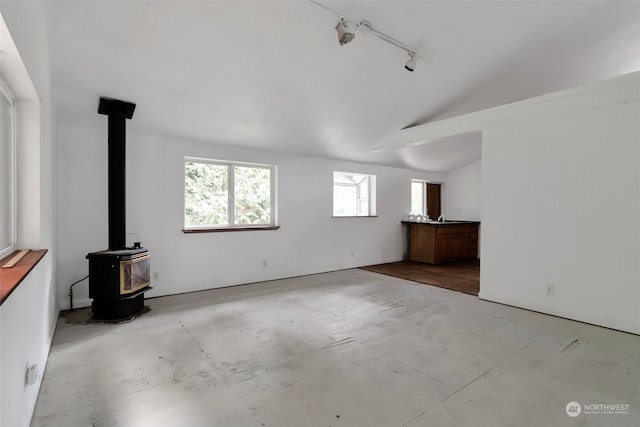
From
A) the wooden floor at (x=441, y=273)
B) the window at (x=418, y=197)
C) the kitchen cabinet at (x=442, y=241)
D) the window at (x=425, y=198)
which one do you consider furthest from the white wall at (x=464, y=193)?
the wooden floor at (x=441, y=273)

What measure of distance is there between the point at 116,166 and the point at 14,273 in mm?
2141

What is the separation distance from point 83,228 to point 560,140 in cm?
543

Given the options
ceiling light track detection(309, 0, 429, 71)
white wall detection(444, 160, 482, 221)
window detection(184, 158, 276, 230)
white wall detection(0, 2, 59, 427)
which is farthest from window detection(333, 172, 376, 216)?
white wall detection(0, 2, 59, 427)

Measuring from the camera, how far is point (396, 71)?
3516 mm

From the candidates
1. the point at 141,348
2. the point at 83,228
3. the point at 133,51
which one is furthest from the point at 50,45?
the point at 141,348

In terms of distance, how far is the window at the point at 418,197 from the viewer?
7293 mm

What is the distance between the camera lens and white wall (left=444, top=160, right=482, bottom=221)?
7.12m

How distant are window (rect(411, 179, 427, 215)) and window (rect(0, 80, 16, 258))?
264 inches

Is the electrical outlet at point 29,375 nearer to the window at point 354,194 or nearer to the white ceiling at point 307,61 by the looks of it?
the white ceiling at point 307,61

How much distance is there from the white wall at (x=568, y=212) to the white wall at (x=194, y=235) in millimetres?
2555

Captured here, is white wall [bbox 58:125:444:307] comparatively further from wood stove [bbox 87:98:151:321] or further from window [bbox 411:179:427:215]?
window [bbox 411:179:427:215]

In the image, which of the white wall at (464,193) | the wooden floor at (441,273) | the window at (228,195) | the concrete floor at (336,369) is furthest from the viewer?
the white wall at (464,193)

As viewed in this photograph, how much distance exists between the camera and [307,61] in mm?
3094

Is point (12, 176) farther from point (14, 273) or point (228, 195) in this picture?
point (228, 195)
